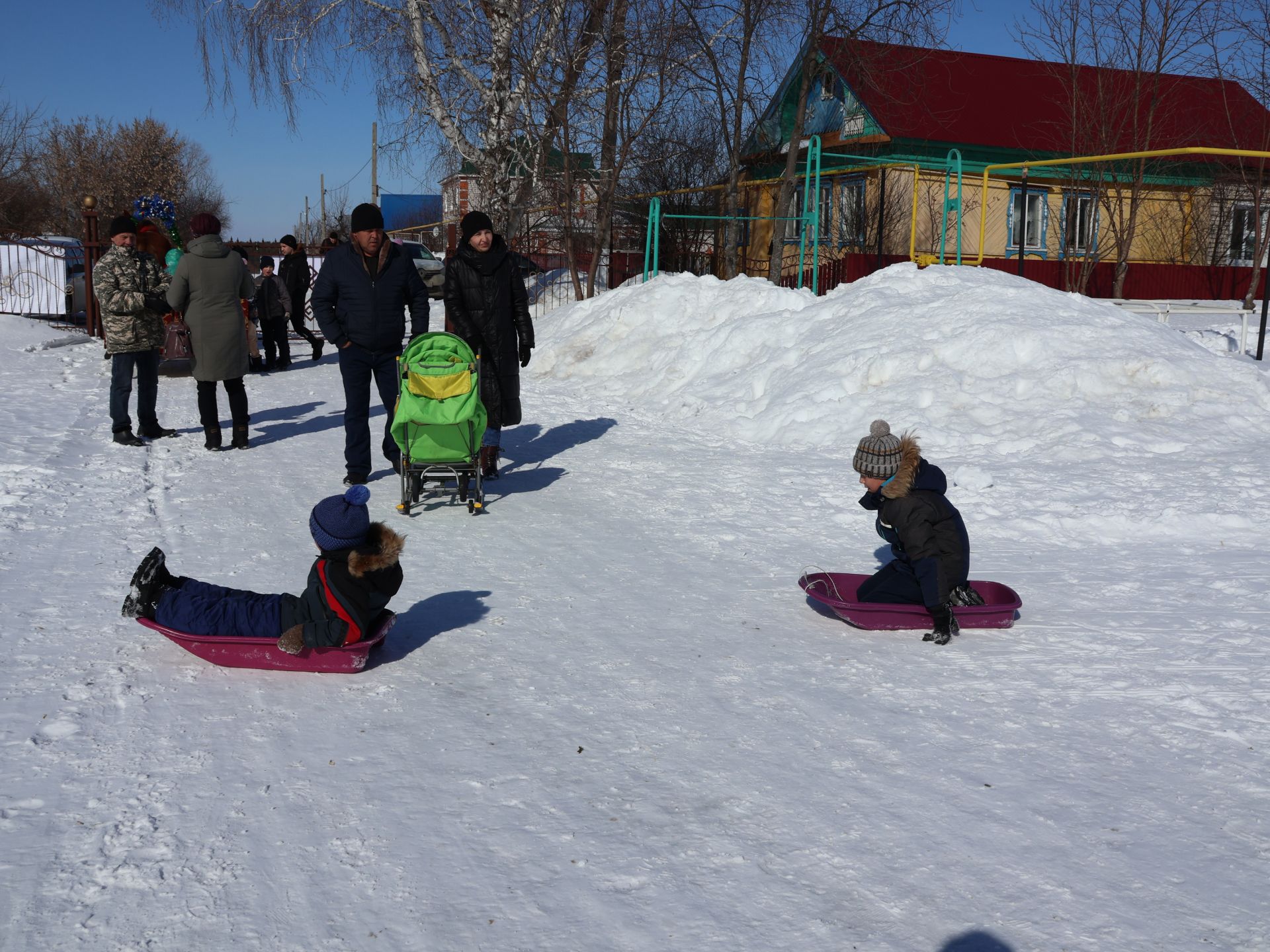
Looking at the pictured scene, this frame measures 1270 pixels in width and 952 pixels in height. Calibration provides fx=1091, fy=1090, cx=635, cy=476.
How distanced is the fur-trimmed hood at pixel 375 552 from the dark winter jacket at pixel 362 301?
359cm

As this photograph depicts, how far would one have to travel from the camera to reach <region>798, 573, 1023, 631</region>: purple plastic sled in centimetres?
524

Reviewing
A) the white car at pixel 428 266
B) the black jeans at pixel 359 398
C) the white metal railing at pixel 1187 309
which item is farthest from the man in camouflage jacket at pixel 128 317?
the white car at pixel 428 266

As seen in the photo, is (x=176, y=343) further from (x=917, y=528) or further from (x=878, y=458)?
(x=917, y=528)

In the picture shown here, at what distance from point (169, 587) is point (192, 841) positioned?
68.0 inches

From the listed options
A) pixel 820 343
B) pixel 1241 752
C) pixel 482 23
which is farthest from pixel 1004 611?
pixel 482 23

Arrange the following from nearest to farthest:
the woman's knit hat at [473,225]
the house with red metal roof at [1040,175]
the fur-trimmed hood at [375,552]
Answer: the fur-trimmed hood at [375,552]
the woman's knit hat at [473,225]
the house with red metal roof at [1040,175]

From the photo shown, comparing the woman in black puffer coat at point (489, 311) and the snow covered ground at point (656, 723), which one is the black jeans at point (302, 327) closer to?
the snow covered ground at point (656, 723)

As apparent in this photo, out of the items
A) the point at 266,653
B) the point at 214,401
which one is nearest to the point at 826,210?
the point at 214,401

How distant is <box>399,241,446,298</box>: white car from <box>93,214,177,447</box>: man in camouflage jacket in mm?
15946

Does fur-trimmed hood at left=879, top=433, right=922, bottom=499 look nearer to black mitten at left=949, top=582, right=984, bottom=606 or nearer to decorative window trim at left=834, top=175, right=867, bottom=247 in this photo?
black mitten at left=949, top=582, right=984, bottom=606

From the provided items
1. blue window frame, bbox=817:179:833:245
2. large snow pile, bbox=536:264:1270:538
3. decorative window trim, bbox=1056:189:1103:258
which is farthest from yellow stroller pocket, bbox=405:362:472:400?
blue window frame, bbox=817:179:833:245

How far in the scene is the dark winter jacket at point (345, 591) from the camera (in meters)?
4.48

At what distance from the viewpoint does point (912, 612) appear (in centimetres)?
525

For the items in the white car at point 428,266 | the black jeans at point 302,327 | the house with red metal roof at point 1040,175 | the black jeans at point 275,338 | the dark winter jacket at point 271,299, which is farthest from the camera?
the white car at point 428,266
